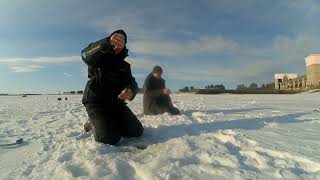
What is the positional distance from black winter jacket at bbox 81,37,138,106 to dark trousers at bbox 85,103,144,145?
0.10 m

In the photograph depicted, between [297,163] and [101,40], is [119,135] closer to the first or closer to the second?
[101,40]

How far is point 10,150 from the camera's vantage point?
4895 mm

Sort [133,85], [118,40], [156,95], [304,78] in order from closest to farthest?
1. [118,40]
2. [133,85]
3. [156,95]
4. [304,78]

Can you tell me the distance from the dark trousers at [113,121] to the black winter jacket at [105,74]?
0.34 feet

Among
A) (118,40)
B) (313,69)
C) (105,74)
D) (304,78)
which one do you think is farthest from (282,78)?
(118,40)

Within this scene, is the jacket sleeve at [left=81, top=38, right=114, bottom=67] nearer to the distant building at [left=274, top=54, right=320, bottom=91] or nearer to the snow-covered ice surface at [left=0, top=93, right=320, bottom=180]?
the snow-covered ice surface at [left=0, top=93, right=320, bottom=180]

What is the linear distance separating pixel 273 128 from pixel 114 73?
2565mm

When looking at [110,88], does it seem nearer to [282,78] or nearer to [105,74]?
[105,74]

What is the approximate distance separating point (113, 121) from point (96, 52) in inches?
39.7

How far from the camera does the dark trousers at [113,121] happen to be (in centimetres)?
489

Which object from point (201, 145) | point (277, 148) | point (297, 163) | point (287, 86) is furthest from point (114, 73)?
point (287, 86)

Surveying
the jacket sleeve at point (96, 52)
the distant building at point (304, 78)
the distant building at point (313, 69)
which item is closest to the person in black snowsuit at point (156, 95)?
the jacket sleeve at point (96, 52)

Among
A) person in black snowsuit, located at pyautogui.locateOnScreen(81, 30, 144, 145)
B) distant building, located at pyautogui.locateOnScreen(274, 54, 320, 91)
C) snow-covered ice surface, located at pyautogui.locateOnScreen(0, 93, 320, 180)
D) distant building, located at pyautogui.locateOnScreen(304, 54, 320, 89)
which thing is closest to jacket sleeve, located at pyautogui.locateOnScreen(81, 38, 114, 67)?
person in black snowsuit, located at pyautogui.locateOnScreen(81, 30, 144, 145)

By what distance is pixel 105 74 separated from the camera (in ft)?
17.1
